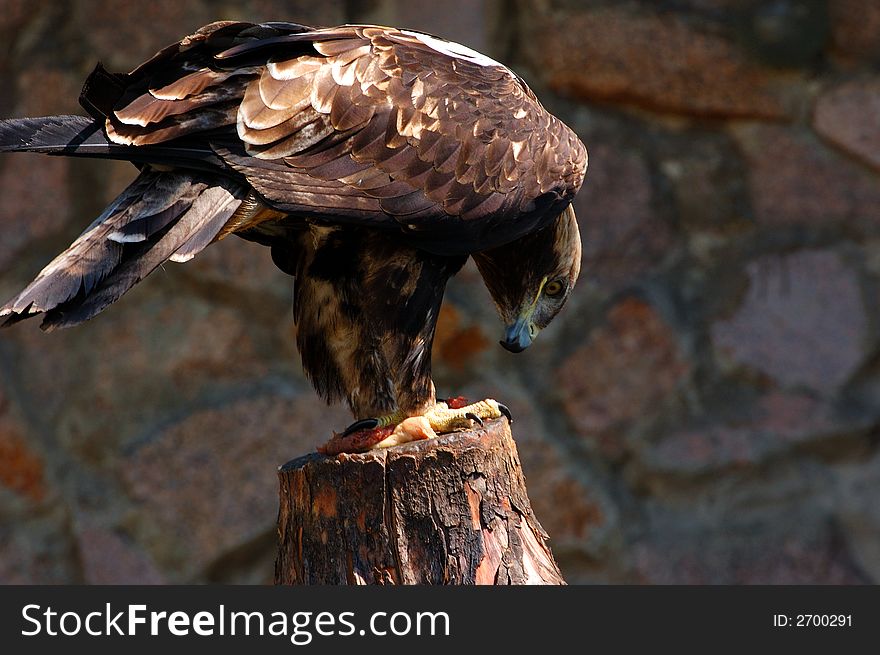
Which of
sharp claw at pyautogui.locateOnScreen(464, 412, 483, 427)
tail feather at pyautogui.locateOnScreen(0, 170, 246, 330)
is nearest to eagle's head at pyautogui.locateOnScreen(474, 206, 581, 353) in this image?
sharp claw at pyautogui.locateOnScreen(464, 412, 483, 427)

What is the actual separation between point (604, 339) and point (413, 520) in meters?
1.47

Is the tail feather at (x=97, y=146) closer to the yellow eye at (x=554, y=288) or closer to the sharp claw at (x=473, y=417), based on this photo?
the sharp claw at (x=473, y=417)

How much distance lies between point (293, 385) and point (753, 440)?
4.27 feet

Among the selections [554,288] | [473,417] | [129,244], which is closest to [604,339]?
[554,288]

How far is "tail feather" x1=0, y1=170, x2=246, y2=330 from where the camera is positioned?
2.04m

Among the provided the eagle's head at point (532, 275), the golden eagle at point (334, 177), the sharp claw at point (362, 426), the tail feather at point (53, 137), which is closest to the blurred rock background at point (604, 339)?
the eagle's head at point (532, 275)

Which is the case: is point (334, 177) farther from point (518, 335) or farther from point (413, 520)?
point (518, 335)

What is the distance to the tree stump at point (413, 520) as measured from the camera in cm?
236

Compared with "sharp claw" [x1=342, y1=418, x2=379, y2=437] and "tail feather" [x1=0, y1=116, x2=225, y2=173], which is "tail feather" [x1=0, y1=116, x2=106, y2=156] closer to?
"tail feather" [x1=0, y1=116, x2=225, y2=173]

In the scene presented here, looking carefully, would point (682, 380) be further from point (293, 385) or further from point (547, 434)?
point (293, 385)

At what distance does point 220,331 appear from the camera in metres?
3.67

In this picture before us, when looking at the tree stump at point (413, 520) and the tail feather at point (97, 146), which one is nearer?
the tail feather at point (97, 146)

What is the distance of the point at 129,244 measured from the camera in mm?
2127

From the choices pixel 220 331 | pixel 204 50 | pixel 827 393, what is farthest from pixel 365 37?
pixel 827 393
